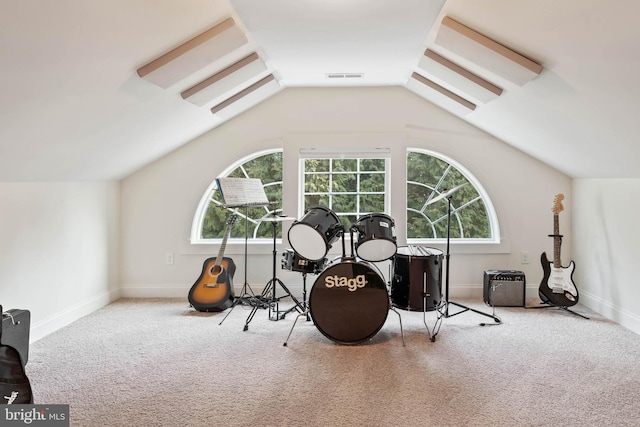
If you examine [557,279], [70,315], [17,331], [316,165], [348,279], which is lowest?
[70,315]

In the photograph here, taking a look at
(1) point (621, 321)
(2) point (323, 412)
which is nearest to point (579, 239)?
(1) point (621, 321)

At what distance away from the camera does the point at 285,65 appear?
3918mm

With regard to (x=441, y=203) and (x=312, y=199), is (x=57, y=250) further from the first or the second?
(x=441, y=203)

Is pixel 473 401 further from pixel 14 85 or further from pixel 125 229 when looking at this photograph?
pixel 125 229

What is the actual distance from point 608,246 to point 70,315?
4.55 m

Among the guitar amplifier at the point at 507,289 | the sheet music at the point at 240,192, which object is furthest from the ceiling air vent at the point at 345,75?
the guitar amplifier at the point at 507,289

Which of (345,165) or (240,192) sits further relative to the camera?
(345,165)

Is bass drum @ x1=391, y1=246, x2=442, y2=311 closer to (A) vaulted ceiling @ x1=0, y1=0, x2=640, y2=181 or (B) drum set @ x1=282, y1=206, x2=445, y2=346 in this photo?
(B) drum set @ x1=282, y1=206, x2=445, y2=346

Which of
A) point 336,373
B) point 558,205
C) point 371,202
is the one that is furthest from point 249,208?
point 558,205

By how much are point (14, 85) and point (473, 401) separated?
2.71 metres

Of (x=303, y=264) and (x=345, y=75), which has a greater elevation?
(x=345, y=75)

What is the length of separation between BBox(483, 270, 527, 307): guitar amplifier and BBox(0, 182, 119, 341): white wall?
3.64m

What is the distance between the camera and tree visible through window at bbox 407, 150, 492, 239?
4949 mm

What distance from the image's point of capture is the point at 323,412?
7.82ft
